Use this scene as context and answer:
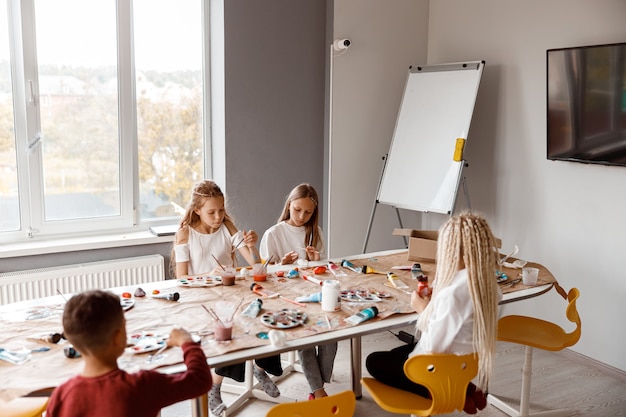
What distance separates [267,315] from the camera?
243 cm

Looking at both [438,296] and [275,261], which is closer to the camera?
[438,296]

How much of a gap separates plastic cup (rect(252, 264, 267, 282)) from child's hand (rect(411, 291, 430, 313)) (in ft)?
2.41

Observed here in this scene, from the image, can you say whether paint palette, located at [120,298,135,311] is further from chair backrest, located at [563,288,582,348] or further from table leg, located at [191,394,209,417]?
chair backrest, located at [563,288,582,348]

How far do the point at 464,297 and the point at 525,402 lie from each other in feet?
3.80

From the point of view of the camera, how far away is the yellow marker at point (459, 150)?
13.5 ft

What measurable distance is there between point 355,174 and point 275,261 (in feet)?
4.80

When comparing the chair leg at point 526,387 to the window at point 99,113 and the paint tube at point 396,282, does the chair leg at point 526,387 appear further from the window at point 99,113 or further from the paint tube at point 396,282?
the window at point 99,113

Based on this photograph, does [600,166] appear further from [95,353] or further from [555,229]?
[95,353]

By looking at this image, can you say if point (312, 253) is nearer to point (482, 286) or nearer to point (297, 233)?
point (297, 233)

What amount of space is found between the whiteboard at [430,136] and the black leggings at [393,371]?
1775 millimetres

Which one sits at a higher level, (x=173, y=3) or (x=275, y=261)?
(x=173, y=3)

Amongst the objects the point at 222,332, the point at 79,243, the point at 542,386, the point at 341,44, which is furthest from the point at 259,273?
the point at 341,44

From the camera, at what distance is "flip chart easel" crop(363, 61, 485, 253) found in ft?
13.8

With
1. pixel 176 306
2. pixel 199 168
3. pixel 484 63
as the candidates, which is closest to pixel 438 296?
pixel 176 306
